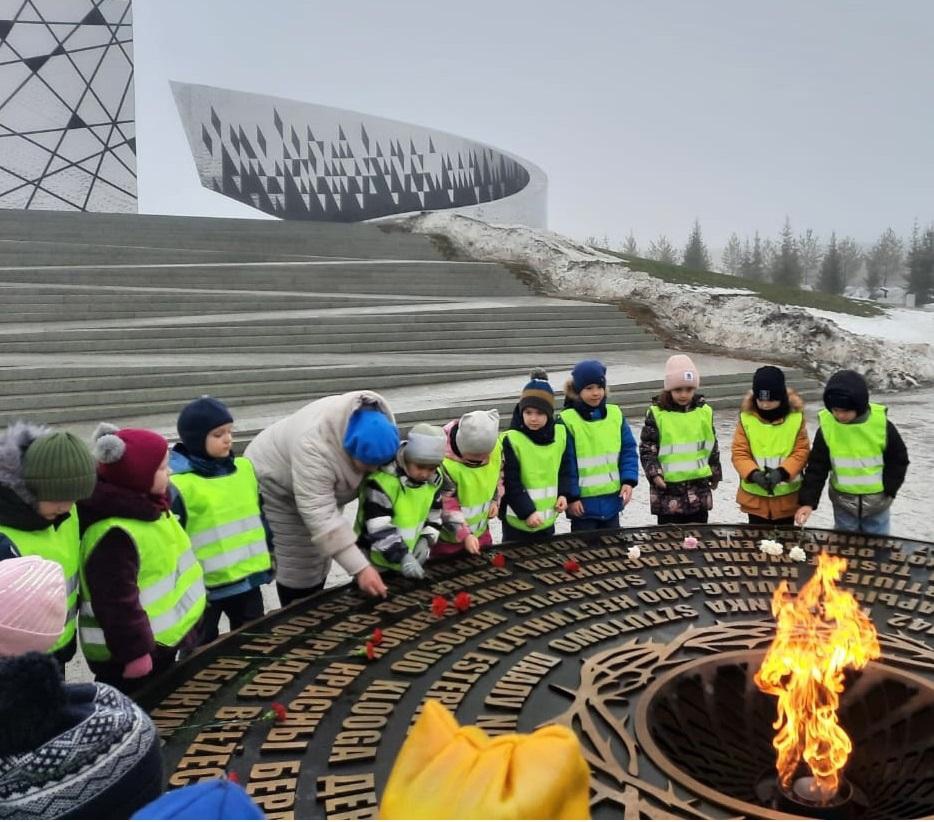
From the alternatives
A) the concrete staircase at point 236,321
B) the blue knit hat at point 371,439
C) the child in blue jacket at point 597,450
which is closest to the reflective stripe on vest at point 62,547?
the blue knit hat at point 371,439

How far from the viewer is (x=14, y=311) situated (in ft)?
34.4

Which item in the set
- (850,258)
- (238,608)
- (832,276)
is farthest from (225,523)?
(850,258)

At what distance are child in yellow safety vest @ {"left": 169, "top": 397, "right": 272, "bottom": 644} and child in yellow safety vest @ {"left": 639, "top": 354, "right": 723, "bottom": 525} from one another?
210 cm

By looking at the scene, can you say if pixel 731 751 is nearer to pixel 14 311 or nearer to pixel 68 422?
pixel 68 422

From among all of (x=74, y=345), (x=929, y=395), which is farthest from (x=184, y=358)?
(x=929, y=395)

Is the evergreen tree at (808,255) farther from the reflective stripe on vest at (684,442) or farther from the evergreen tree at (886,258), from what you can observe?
the reflective stripe on vest at (684,442)

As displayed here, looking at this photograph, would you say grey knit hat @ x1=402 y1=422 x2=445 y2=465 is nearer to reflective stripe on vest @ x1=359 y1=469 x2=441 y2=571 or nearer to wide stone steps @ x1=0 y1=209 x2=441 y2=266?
reflective stripe on vest @ x1=359 y1=469 x2=441 y2=571

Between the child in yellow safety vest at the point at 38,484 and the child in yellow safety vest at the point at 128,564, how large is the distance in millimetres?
119

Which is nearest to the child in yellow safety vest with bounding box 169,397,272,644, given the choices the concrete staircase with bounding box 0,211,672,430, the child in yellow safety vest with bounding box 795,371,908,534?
the child in yellow safety vest with bounding box 795,371,908,534

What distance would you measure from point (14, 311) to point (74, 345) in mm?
1754

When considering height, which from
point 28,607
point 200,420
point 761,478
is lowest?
point 761,478

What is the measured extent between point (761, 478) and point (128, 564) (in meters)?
2.99

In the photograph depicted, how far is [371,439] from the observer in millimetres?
2760

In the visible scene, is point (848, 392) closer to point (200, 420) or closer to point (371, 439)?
point (371, 439)
